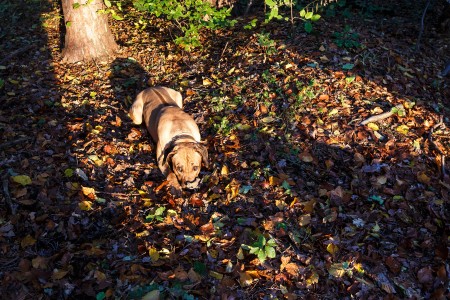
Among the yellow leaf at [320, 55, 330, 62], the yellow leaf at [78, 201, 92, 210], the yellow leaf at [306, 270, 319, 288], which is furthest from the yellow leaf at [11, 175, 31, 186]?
the yellow leaf at [320, 55, 330, 62]

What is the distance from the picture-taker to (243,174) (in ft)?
17.1

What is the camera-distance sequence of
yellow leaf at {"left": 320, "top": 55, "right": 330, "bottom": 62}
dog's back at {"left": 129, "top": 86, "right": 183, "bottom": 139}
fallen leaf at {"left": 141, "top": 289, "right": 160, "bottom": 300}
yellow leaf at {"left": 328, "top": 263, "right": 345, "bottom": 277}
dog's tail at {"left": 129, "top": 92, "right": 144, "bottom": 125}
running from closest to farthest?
fallen leaf at {"left": 141, "top": 289, "right": 160, "bottom": 300}
yellow leaf at {"left": 328, "top": 263, "right": 345, "bottom": 277}
dog's back at {"left": 129, "top": 86, "right": 183, "bottom": 139}
dog's tail at {"left": 129, "top": 92, "right": 144, "bottom": 125}
yellow leaf at {"left": 320, "top": 55, "right": 330, "bottom": 62}

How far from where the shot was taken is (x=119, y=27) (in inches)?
368

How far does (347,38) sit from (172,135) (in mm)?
4352

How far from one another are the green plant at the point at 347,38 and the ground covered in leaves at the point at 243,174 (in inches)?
1.8

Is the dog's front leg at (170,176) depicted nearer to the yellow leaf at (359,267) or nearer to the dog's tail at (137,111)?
the dog's tail at (137,111)

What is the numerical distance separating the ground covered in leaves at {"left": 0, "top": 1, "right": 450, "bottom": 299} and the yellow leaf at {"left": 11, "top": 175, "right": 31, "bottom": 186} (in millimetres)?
23

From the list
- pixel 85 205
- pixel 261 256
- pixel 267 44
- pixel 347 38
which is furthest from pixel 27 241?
pixel 347 38

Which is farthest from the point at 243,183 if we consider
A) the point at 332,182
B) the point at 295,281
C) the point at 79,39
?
the point at 79,39

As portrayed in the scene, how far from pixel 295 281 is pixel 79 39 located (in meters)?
6.55

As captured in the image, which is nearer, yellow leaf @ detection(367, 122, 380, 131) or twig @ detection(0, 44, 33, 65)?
yellow leaf @ detection(367, 122, 380, 131)

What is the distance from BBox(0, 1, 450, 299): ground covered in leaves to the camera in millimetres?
3875

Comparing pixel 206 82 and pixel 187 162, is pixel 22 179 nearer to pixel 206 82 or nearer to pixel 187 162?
pixel 187 162

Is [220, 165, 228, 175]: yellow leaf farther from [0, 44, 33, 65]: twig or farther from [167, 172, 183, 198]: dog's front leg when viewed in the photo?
[0, 44, 33, 65]: twig
